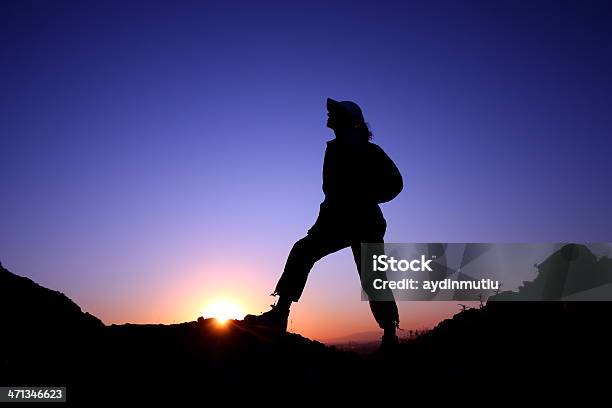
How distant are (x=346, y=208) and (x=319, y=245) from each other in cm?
61

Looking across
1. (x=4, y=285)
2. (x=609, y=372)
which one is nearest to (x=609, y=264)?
(x=609, y=372)

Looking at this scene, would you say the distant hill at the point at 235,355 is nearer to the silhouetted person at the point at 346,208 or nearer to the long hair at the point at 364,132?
the silhouetted person at the point at 346,208

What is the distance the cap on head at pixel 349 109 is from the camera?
19.7 ft

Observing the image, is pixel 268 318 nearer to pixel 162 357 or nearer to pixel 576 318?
pixel 162 357

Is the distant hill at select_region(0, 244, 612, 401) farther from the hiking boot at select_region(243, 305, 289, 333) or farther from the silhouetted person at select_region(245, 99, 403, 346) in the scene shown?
the silhouetted person at select_region(245, 99, 403, 346)

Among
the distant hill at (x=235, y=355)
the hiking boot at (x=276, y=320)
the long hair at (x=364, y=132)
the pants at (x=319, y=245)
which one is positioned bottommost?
the distant hill at (x=235, y=355)

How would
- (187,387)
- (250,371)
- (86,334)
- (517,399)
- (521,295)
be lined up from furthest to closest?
(521,295), (86,334), (250,371), (187,387), (517,399)

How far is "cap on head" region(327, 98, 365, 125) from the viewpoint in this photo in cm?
600

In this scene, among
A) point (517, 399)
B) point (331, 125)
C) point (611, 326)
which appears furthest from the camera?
point (331, 125)

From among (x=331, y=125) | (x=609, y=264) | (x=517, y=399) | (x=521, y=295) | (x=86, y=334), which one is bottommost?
(x=517, y=399)

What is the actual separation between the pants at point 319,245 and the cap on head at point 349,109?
4.49ft

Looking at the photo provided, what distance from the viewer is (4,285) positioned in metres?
5.47

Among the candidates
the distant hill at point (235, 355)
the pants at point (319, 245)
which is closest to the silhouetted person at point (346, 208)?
the pants at point (319, 245)

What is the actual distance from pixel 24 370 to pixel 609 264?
9525mm
